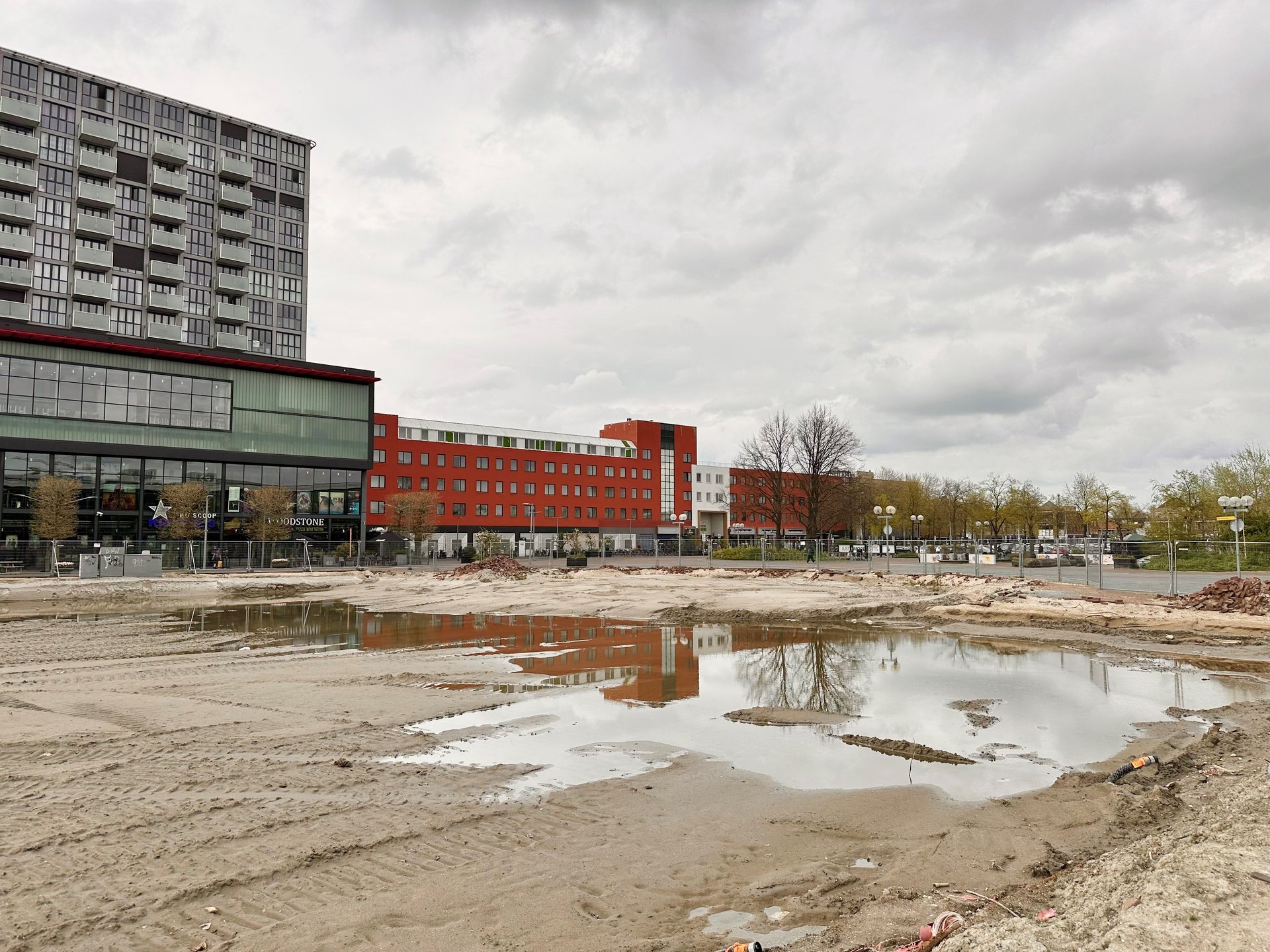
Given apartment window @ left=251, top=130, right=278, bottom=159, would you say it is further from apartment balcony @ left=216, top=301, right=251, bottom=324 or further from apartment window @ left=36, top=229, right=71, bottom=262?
apartment window @ left=36, top=229, right=71, bottom=262

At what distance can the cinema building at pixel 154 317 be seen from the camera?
2164 inches

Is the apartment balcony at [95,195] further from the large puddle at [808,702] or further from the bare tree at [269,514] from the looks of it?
the large puddle at [808,702]

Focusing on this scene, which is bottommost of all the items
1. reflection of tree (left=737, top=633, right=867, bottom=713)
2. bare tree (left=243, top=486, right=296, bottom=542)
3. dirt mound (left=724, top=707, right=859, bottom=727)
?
reflection of tree (left=737, top=633, right=867, bottom=713)

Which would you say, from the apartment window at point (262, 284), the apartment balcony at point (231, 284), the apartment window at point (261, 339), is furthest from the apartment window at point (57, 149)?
the apartment window at point (261, 339)

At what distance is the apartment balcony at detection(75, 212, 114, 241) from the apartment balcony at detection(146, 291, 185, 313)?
649 cm

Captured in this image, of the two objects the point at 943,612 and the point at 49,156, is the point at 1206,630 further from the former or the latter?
the point at 49,156

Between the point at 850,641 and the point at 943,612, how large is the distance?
702cm

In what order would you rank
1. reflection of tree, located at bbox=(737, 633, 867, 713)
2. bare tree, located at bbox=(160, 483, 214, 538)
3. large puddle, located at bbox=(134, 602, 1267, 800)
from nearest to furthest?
1. large puddle, located at bbox=(134, 602, 1267, 800)
2. reflection of tree, located at bbox=(737, 633, 867, 713)
3. bare tree, located at bbox=(160, 483, 214, 538)

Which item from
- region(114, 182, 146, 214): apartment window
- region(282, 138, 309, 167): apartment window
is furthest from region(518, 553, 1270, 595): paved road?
region(282, 138, 309, 167): apartment window

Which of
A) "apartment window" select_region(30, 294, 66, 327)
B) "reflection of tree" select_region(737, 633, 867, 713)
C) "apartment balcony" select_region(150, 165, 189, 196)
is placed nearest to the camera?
"reflection of tree" select_region(737, 633, 867, 713)

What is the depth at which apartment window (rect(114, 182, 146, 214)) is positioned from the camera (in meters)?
80.8

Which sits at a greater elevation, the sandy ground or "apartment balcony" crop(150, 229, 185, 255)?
"apartment balcony" crop(150, 229, 185, 255)

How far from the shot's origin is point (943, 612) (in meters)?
24.8

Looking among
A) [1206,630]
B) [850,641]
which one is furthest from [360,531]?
[1206,630]
